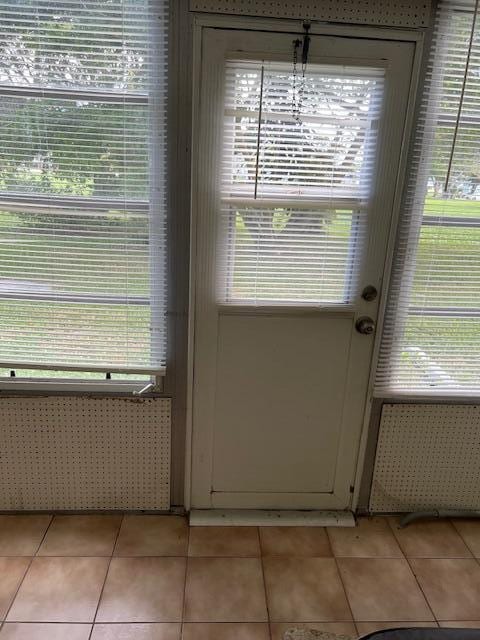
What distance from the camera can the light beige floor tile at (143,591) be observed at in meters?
1.66

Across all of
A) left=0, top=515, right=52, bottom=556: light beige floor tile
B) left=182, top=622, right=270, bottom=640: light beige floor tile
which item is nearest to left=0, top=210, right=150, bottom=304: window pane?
left=0, top=515, right=52, bottom=556: light beige floor tile

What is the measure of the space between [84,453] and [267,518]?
2.89 ft

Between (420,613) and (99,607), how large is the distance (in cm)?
118

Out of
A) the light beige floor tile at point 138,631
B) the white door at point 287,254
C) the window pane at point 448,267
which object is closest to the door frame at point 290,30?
the white door at point 287,254

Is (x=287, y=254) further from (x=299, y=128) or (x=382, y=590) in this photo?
(x=382, y=590)

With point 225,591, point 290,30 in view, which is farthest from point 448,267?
point 225,591

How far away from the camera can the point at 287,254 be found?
1873 mm

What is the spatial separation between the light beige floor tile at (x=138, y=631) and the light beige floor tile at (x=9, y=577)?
1.15ft

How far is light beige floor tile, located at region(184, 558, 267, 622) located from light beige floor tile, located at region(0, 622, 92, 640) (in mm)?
361

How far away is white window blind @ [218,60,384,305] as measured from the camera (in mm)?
1704

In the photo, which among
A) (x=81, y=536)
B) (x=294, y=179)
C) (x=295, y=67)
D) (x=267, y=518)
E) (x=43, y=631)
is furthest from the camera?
(x=267, y=518)

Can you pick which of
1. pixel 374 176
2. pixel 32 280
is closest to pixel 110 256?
pixel 32 280

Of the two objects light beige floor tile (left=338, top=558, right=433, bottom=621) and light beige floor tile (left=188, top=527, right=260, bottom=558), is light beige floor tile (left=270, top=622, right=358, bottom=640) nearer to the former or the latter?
light beige floor tile (left=338, top=558, right=433, bottom=621)

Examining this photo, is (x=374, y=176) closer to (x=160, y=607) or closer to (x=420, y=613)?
(x=420, y=613)
